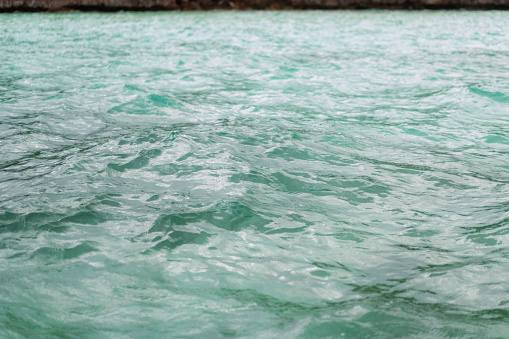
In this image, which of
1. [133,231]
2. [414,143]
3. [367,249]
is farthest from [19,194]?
[414,143]

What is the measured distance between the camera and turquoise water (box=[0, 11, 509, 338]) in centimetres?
232

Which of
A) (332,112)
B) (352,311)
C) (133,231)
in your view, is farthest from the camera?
(332,112)

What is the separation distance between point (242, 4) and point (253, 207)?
75.7 feet

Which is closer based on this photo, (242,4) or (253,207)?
(253,207)

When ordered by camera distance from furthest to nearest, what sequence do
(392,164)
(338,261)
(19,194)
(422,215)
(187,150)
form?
1. (187,150)
2. (392,164)
3. (19,194)
4. (422,215)
5. (338,261)

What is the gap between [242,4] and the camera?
982 inches

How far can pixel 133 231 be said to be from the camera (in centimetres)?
304

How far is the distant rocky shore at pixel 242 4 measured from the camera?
2334 centimetres

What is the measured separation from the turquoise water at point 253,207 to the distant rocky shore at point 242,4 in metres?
16.9

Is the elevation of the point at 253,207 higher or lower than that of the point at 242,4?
lower

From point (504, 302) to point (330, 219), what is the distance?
43.8 inches

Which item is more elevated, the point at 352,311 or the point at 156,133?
the point at 156,133

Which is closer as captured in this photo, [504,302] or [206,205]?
[504,302]

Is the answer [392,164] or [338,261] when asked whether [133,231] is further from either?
[392,164]
